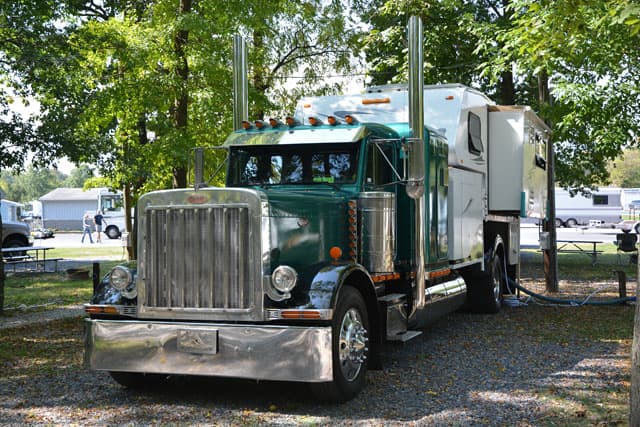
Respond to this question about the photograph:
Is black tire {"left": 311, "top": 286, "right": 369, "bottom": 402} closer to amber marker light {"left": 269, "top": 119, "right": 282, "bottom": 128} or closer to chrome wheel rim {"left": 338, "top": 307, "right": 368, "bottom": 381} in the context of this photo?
chrome wheel rim {"left": 338, "top": 307, "right": 368, "bottom": 381}

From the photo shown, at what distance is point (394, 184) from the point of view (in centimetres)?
796

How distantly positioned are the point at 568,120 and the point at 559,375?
688 centimetres

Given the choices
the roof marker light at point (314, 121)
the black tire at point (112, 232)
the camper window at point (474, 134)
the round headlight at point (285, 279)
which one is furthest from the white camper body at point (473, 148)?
the black tire at point (112, 232)

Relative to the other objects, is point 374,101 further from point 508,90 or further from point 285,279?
point 508,90

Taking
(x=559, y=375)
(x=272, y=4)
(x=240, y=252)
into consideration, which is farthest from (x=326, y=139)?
(x=272, y=4)

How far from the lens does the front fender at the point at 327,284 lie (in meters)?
5.93

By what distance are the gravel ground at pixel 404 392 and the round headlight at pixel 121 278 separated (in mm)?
1024

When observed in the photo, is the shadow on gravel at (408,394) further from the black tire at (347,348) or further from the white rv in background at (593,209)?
the white rv in background at (593,209)

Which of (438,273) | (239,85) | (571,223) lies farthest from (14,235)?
(571,223)

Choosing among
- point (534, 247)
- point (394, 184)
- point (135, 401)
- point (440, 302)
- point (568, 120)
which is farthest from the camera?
point (534, 247)

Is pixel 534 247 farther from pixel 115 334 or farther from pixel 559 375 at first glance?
pixel 115 334

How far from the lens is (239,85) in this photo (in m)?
10.1

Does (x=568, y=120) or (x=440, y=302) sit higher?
(x=568, y=120)

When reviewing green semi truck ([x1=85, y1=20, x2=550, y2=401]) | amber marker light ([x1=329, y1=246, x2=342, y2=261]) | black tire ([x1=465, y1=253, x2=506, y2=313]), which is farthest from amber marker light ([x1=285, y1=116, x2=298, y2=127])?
black tire ([x1=465, y1=253, x2=506, y2=313])
